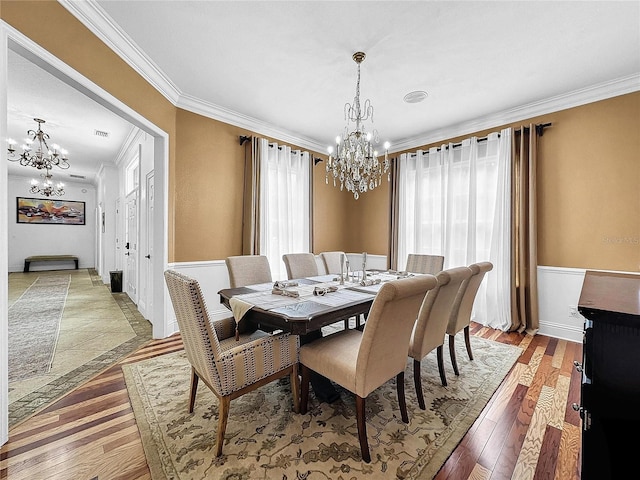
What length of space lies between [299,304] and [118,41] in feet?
8.34

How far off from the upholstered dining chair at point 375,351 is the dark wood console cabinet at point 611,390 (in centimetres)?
65

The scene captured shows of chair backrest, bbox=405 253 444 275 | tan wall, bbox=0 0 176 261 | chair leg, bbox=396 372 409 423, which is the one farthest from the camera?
chair backrest, bbox=405 253 444 275

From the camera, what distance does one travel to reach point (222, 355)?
4.79ft

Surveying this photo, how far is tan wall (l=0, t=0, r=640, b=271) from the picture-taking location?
8.80ft

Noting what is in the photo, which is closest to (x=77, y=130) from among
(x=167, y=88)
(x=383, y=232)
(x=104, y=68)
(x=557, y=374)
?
(x=167, y=88)

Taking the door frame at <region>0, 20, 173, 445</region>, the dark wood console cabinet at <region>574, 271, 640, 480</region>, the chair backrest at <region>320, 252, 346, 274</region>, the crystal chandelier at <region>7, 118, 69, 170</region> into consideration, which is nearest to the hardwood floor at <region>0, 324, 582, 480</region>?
the door frame at <region>0, 20, 173, 445</region>

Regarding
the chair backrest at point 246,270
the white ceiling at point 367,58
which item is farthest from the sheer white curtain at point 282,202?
the chair backrest at point 246,270

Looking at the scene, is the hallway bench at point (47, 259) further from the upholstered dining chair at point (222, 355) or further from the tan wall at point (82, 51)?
the upholstered dining chair at point (222, 355)

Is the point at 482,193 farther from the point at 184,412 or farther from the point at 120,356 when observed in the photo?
the point at 120,356

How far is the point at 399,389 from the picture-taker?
1.73m

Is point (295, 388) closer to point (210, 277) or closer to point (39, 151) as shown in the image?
point (210, 277)

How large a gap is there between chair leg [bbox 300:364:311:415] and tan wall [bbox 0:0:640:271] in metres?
2.20

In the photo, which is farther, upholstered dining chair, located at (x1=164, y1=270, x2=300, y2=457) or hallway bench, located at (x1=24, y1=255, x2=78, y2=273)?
hallway bench, located at (x1=24, y1=255, x2=78, y2=273)

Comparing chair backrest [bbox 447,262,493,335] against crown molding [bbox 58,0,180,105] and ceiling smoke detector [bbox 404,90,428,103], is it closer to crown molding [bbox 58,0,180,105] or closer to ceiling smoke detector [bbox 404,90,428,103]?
ceiling smoke detector [bbox 404,90,428,103]
